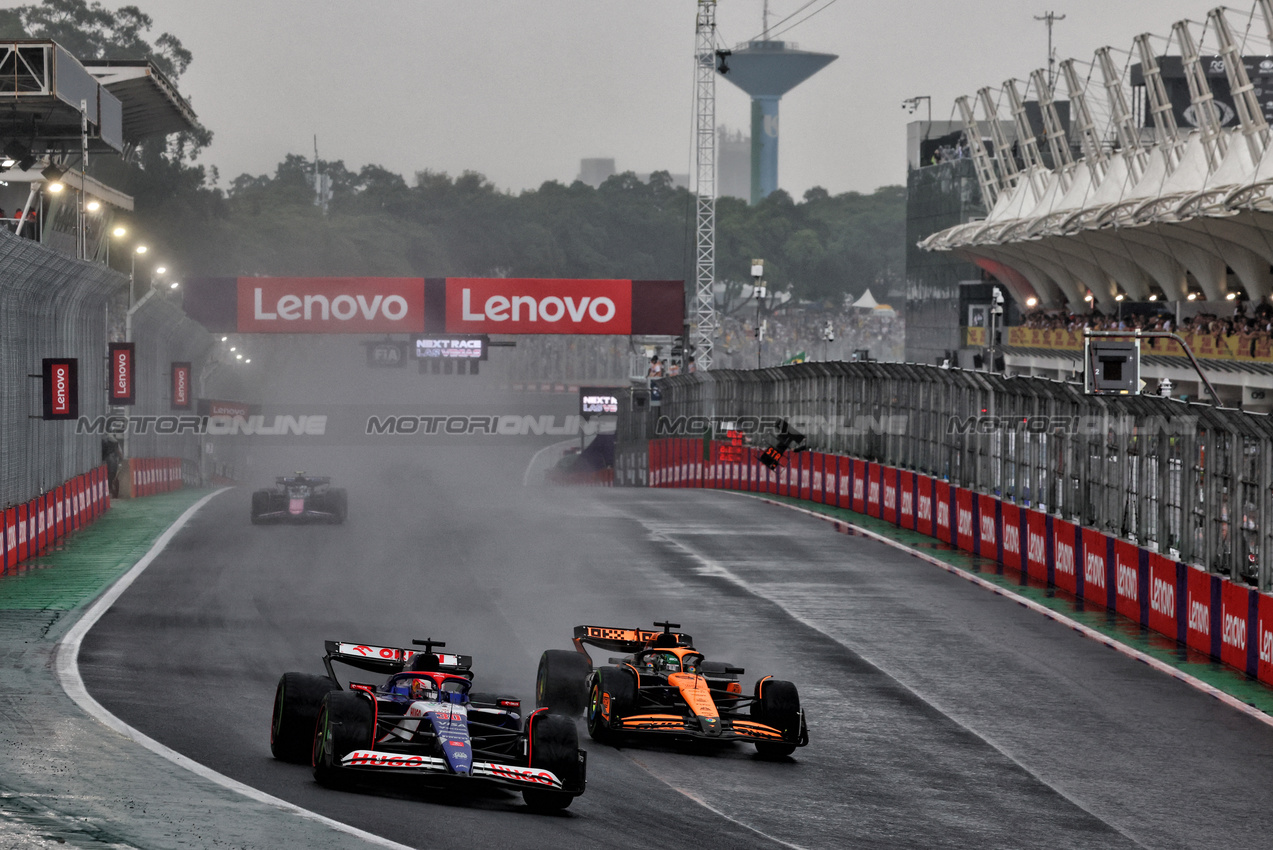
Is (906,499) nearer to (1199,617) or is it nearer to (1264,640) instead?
(1199,617)

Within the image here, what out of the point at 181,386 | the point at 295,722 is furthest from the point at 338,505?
the point at 181,386

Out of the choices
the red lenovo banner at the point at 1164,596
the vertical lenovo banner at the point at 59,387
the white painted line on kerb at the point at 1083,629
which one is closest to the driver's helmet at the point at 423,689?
the white painted line on kerb at the point at 1083,629

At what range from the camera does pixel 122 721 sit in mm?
11883

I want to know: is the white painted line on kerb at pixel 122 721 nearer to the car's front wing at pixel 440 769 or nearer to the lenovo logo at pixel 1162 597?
the car's front wing at pixel 440 769

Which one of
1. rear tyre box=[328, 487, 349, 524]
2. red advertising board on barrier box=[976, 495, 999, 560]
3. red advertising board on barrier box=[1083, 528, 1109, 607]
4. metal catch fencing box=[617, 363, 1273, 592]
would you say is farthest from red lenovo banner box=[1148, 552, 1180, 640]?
rear tyre box=[328, 487, 349, 524]

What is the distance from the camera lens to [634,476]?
64625 mm

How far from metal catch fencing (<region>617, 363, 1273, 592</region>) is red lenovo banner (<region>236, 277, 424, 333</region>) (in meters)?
15.6

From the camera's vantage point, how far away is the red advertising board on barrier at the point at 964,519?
84.4 ft

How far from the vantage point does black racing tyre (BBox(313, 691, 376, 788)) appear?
1002 centimetres

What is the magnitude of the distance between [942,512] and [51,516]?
14625mm

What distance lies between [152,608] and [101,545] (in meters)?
7.45

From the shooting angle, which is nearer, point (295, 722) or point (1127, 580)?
point (295, 722)

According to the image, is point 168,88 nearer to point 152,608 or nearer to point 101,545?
point 101,545

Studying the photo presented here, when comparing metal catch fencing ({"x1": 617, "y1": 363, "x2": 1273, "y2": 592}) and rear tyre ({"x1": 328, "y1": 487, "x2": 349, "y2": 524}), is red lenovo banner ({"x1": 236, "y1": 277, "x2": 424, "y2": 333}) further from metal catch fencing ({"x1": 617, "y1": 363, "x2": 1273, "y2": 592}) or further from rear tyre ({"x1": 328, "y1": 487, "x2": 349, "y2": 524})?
rear tyre ({"x1": 328, "y1": 487, "x2": 349, "y2": 524})
